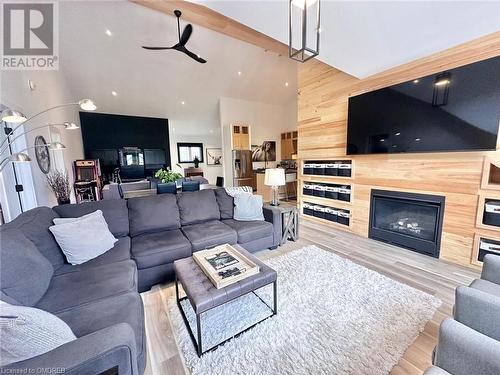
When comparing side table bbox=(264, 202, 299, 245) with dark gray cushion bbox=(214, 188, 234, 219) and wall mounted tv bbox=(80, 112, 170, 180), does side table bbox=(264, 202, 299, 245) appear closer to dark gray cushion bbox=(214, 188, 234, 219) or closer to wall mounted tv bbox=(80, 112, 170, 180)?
dark gray cushion bbox=(214, 188, 234, 219)

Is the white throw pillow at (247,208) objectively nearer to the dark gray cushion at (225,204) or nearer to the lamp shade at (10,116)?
the dark gray cushion at (225,204)

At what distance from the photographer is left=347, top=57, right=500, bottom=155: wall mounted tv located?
2.16 m

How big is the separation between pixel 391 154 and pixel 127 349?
351cm

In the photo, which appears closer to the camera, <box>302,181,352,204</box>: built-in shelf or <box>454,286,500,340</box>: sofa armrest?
<box>454,286,500,340</box>: sofa armrest

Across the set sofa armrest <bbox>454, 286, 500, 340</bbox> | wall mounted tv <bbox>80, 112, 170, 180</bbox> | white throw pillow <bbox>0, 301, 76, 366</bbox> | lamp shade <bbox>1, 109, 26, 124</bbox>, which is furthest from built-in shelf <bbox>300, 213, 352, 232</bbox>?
wall mounted tv <bbox>80, 112, 170, 180</bbox>

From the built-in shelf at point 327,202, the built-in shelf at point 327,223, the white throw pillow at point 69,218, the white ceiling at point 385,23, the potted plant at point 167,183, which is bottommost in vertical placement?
the built-in shelf at point 327,223

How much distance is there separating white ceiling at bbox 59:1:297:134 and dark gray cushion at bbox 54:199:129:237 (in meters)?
3.80

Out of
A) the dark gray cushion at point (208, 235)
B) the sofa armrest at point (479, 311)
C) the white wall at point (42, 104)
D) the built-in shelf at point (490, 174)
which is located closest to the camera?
the sofa armrest at point (479, 311)

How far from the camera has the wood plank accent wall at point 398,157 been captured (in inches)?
92.7

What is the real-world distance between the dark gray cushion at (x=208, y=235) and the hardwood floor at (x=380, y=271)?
52 cm

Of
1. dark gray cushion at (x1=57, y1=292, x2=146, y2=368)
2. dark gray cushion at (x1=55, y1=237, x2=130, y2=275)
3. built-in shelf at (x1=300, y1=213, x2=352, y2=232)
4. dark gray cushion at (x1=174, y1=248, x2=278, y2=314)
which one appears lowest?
built-in shelf at (x1=300, y1=213, x2=352, y2=232)

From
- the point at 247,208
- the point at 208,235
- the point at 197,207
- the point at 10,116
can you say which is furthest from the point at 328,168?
the point at 10,116

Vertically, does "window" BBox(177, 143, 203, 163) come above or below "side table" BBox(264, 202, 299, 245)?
above

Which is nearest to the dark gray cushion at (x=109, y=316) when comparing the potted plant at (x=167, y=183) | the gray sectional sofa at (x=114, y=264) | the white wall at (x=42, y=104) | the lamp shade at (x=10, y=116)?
the gray sectional sofa at (x=114, y=264)
